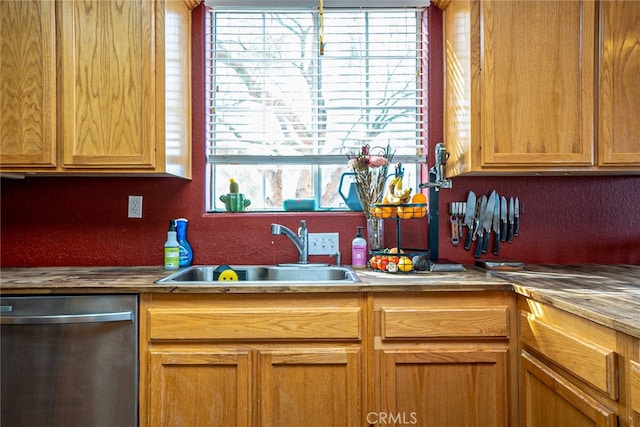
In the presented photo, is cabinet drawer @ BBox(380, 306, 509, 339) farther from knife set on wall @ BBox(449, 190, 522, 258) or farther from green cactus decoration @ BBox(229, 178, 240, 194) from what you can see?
green cactus decoration @ BBox(229, 178, 240, 194)

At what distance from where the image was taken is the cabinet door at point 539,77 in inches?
65.9

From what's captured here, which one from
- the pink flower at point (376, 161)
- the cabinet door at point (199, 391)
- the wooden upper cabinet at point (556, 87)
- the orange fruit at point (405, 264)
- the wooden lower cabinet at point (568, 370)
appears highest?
the wooden upper cabinet at point (556, 87)

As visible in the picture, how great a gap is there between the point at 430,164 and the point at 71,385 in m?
1.88

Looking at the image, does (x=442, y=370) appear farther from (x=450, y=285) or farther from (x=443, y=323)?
(x=450, y=285)

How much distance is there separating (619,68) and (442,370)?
4.87 ft

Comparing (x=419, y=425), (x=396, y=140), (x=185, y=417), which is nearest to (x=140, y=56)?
(x=396, y=140)

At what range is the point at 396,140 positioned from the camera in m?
2.15

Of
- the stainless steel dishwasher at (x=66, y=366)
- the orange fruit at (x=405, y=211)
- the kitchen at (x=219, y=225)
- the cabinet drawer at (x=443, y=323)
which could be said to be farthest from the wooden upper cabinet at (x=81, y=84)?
the cabinet drawer at (x=443, y=323)

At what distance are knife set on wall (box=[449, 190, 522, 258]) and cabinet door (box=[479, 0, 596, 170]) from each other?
1.20 feet

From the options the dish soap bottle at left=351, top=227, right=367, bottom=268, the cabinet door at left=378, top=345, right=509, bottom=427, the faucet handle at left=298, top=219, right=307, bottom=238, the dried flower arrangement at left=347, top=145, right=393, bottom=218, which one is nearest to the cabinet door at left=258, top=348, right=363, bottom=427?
the cabinet door at left=378, top=345, right=509, bottom=427

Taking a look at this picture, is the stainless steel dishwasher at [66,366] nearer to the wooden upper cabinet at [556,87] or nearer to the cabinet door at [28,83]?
the cabinet door at [28,83]

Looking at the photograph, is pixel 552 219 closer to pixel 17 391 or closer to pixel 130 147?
pixel 130 147

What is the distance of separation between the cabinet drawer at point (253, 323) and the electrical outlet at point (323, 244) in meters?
0.61

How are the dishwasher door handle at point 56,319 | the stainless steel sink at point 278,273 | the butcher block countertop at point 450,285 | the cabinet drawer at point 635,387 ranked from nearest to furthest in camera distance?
1. the cabinet drawer at point 635,387
2. the butcher block countertop at point 450,285
3. the dishwasher door handle at point 56,319
4. the stainless steel sink at point 278,273
